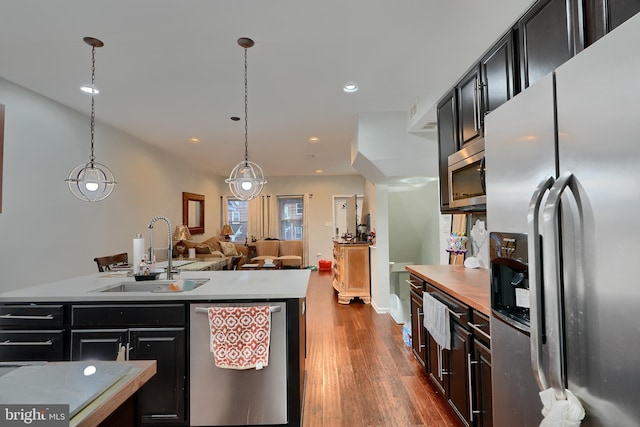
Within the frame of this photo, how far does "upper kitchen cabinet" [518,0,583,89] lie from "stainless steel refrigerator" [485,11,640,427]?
0.46 metres

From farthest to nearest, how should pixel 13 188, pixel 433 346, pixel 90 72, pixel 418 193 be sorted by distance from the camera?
1. pixel 418 193
2. pixel 13 188
3. pixel 90 72
4. pixel 433 346

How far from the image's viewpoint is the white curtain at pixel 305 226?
9.57 m

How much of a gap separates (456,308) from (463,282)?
36 centimetres

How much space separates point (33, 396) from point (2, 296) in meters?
1.98

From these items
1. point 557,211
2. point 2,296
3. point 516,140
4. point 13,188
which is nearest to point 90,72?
point 13,188

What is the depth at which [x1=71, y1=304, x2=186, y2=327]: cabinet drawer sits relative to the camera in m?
2.12

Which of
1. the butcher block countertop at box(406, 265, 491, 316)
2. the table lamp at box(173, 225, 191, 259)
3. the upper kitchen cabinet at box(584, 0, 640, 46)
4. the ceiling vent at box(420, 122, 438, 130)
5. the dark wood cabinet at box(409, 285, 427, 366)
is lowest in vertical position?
the dark wood cabinet at box(409, 285, 427, 366)

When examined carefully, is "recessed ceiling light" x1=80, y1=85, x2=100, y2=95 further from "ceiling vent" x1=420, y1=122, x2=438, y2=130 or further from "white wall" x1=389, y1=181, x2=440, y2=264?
"white wall" x1=389, y1=181, x2=440, y2=264

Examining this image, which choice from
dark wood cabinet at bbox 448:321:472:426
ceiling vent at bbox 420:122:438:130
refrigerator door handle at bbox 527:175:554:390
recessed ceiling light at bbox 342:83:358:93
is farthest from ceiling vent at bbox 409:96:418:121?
refrigerator door handle at bbox 527:175:554:390

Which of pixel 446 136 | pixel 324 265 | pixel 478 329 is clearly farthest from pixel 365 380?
pixel 324 265

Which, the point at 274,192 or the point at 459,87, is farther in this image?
the point at 274,192

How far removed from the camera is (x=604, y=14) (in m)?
1.11

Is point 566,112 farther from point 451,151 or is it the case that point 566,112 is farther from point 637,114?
point 451,151

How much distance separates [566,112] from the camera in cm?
89
